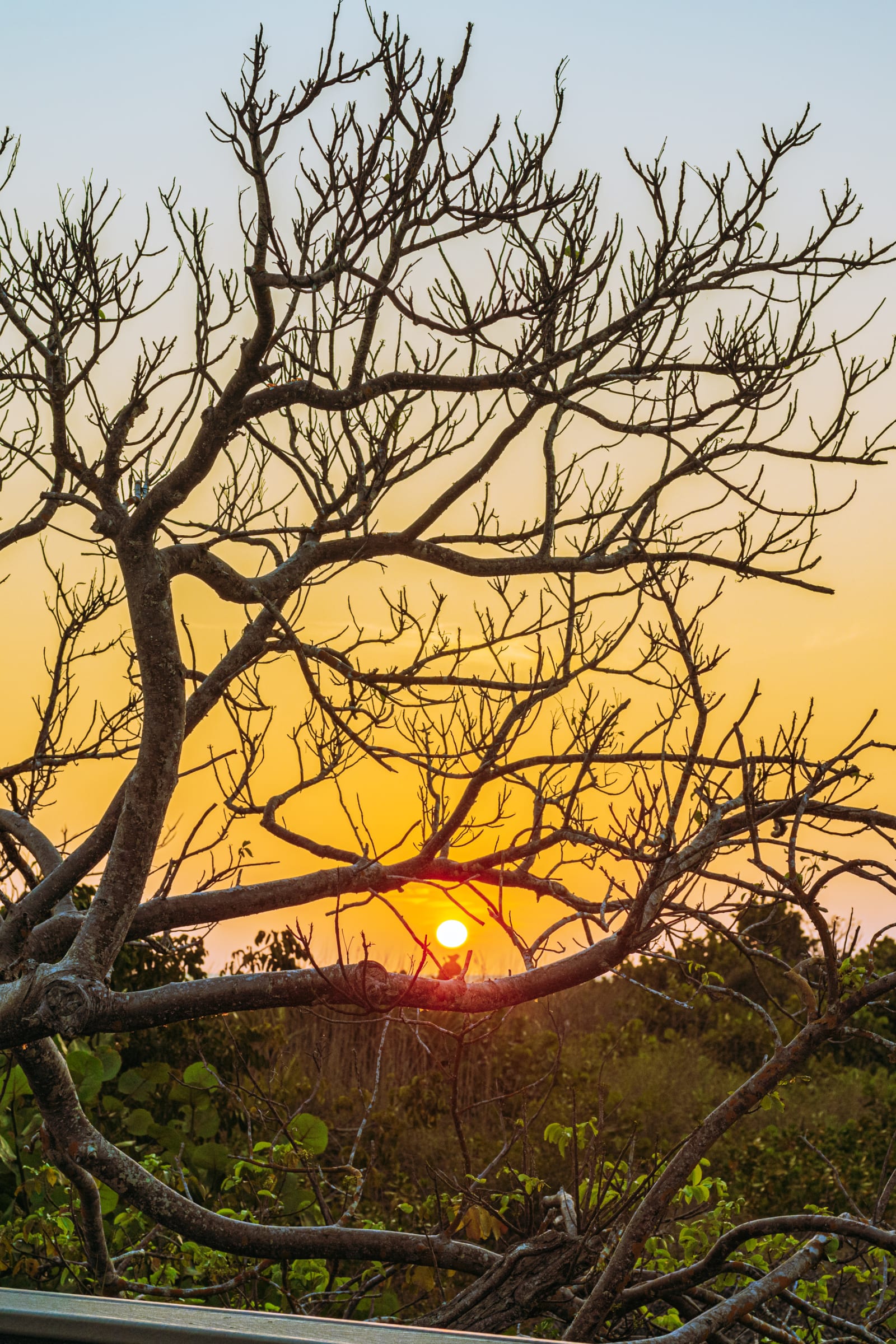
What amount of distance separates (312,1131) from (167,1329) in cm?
526

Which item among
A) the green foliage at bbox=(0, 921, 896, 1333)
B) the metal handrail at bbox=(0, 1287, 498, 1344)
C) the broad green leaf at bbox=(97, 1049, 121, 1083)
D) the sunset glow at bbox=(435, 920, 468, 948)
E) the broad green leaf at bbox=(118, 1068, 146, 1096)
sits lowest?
the green foliage at bbox=(0, 921, 896, 1333)

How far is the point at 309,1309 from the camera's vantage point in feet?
15.9

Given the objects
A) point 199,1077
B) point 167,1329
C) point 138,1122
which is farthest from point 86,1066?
point 167,1329

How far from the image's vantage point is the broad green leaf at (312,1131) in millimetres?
5730

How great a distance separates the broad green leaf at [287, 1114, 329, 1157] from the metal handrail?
15.0ft

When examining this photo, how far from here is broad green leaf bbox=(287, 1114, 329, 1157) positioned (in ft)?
18.8

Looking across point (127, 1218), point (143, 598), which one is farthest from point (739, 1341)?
point (143, 598)

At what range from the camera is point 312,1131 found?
20.0 feet

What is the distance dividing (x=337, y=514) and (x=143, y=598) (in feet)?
3.17

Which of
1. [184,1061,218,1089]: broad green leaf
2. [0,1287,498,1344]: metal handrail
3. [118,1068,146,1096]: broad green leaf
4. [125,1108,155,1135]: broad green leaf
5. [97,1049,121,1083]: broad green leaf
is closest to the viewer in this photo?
[0,1287,498,1344]: metal handrail

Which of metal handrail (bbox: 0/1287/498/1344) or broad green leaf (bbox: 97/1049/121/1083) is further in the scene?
broad green leaf (bbox: 97/1049/121/1083)

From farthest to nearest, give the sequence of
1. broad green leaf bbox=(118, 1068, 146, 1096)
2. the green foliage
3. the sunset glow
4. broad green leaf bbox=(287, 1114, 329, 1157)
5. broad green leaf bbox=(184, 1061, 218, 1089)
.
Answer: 1. broad green leaf bbox=(118, 1068, 146, 1096)
2. broad green leaf bbox=(184, 1061, 218, 1089)
3. broad green leaf bbox=(287, 1114, 329, 1157)
4. the sunset glow
5. the green foliage

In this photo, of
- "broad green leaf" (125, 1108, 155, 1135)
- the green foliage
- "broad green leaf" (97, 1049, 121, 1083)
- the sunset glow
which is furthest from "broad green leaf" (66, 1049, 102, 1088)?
the sunset glow

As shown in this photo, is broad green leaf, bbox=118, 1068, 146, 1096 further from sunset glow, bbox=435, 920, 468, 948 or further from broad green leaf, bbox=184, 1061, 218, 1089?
sunset glow, bbox=435, 920, 468, 948
